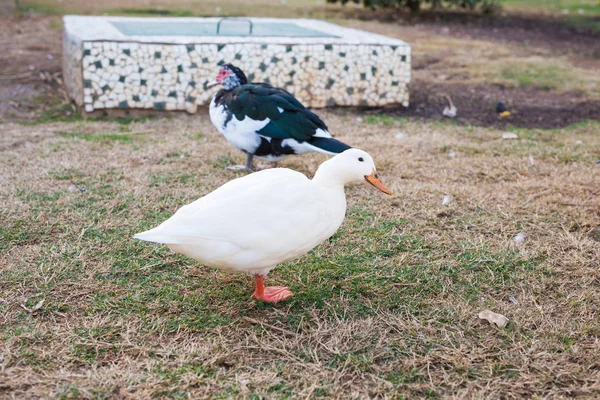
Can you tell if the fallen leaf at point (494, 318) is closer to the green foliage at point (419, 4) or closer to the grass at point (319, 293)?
the grass at point (319, 293)

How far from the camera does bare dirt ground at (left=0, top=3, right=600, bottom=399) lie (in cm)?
243

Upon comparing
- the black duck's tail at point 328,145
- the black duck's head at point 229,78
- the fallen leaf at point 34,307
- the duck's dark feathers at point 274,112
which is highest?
the black duck's head at point 229,78

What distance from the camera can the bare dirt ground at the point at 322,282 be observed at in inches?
95.7

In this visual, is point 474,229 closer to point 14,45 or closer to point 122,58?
point 122,58

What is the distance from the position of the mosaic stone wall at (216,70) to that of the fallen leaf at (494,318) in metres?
4.42

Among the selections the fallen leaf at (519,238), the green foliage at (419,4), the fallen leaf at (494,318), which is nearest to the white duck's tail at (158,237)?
the fallen leaf at (494,318)

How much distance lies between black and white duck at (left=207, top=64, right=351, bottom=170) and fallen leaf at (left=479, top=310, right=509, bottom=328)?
1729 mm

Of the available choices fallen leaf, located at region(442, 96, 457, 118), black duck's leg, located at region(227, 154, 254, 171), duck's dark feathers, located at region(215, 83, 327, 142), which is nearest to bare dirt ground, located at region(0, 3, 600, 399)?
black duck's leg, located at region(227, 154, 254, 171)

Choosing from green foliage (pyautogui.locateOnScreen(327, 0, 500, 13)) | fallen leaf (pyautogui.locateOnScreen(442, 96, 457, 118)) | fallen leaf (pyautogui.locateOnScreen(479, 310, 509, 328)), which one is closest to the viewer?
fallen leaf (pyautogui.locateOnScreen(479, 310, 509, 328))

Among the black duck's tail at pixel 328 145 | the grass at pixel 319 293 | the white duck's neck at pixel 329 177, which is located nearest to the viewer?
the grass at pixel 319 293

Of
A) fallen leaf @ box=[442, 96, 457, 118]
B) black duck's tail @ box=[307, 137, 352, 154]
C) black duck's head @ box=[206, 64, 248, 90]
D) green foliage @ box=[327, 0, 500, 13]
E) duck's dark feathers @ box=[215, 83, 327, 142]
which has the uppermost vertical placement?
green foliage @ box=[327, 0, 500, 13]

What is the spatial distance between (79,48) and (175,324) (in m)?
4.51

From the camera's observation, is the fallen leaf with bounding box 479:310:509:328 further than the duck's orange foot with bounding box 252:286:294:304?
No

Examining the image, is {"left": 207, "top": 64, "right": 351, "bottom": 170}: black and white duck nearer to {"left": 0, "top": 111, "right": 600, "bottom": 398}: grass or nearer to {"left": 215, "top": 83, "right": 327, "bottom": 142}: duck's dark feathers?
{"left": 215, "top": 83, "right": 327, "bottom": 142}: duck's dark feathers
